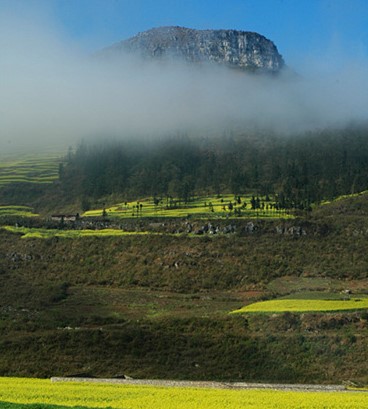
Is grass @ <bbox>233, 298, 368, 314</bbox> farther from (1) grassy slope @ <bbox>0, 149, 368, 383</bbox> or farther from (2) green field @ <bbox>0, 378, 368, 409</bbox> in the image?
(2) green field @ <bbox>0, 378, 368, 409</bbox>

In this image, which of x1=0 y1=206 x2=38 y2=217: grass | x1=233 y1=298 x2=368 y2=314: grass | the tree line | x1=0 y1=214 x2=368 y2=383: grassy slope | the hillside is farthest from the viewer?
the tree line

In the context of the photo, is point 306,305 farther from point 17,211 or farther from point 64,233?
point 17,211

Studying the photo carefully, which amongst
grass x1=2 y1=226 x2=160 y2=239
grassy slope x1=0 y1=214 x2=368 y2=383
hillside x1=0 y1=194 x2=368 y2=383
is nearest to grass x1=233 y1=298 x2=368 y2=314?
hillside x1=0 y1=194 x2=368 y2=383

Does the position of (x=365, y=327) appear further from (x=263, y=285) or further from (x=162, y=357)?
(x=263, y=285)

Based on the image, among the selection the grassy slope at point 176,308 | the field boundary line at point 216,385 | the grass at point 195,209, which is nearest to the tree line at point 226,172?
the grass at point 195,209

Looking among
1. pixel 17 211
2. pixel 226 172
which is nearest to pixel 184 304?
pixel 17 211
